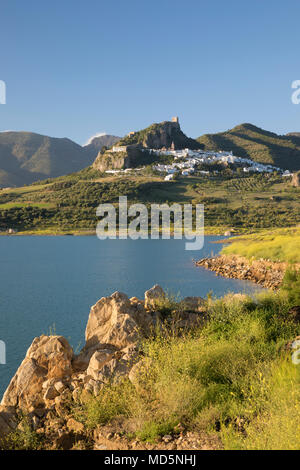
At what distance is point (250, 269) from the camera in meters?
39.1

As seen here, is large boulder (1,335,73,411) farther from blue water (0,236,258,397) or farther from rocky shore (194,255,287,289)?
rocky shore (194,255,287,289)

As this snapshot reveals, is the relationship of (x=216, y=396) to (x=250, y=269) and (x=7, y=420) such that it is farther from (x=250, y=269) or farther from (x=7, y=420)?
(x=250, y=269)

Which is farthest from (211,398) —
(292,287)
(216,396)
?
(292,287)

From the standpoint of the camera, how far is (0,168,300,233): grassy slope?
11206cm

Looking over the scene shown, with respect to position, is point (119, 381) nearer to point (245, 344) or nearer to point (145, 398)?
point (145, 398)

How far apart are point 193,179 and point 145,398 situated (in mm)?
172500


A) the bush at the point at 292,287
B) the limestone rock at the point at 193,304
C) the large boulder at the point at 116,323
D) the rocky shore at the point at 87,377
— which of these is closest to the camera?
the rocky shore at the point at 87,377

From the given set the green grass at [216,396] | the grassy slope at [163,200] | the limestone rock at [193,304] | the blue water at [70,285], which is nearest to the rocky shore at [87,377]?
the limestone rock at [193,304]

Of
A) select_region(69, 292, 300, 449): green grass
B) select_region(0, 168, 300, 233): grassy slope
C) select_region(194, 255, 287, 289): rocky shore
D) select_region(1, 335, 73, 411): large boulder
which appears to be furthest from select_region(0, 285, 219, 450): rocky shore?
select_region(0, 168, 300, 233): grassy slope

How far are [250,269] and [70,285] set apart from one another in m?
18.8

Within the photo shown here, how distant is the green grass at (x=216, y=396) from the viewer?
606 cm

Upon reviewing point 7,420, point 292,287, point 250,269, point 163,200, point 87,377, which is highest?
point 163,200

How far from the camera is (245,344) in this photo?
30.3 feet

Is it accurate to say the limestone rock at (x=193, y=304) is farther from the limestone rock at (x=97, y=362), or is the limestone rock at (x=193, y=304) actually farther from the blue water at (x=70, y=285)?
the blue water at (x=70, y=285)
